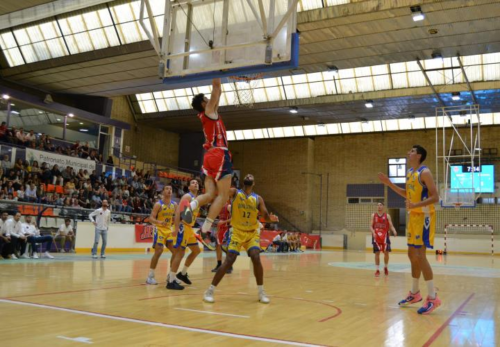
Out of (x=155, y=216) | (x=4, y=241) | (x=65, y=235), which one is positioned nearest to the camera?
(x=155, y=216)

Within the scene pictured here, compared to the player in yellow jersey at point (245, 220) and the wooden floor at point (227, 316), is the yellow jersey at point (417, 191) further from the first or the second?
the player in yellow jersey at point (245, 220)

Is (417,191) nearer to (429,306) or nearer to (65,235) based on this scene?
(429,306)

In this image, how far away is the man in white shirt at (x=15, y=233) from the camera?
13656mm

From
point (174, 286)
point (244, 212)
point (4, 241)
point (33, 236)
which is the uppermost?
point (244, 212)

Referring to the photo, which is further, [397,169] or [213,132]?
[397,169]

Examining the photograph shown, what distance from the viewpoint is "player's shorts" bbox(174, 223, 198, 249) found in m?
8.71

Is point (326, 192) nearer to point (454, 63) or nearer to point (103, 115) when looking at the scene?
point (454, 63)

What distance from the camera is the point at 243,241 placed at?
7.15m

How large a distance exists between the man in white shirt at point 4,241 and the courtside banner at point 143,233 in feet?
23.3

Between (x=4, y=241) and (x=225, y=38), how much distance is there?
962 centimetres

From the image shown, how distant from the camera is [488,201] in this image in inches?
1319

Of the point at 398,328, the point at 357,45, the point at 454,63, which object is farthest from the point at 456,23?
the point at 398,328

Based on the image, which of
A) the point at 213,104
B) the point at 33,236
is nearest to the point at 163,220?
the point at 213,104

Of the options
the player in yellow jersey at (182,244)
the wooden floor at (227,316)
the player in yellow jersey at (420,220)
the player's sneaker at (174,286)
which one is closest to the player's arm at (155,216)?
the player in yellow jersey at (182,244)
